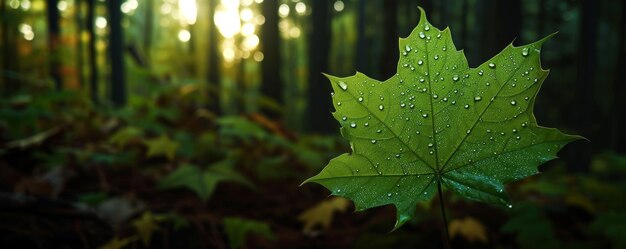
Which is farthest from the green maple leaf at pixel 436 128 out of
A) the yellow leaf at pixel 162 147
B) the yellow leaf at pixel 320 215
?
the yellow leaf at pixel 162 147

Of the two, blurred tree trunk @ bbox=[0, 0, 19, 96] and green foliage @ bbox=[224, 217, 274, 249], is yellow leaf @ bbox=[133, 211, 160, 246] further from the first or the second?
blurred tree trunk @ bbox=[0, 0, 19, 96]

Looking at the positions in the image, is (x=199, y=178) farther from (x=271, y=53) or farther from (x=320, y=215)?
(x=271, y=53)

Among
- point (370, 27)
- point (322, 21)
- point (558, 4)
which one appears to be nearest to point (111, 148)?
point (322, 21)

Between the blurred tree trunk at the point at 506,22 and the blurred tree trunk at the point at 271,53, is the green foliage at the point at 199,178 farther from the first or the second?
the blurred tree trunk at the point at 271,53

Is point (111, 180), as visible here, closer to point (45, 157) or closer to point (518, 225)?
point (45, 157)

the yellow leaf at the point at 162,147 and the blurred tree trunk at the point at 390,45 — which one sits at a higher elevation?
the blurred tree trunk at the point at 390,45

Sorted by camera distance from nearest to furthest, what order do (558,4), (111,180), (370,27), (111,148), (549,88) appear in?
(111,180) < (111,148) < (558,4) < (549,88) < (370,27)

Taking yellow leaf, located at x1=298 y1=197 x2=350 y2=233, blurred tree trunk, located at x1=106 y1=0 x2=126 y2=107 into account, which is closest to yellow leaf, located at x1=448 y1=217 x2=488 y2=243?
yellow leaf, located at x1=298 y1=197 x2=350 y2=233
